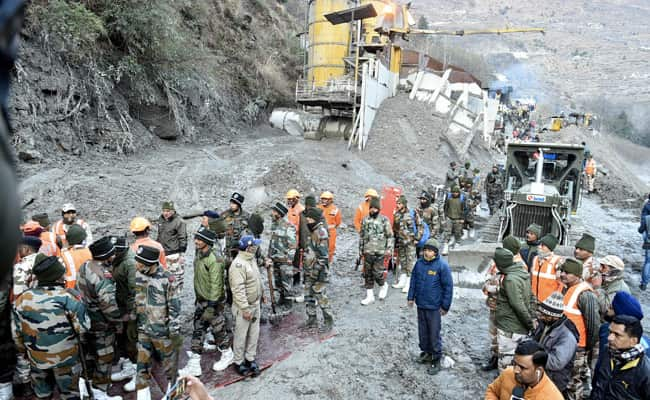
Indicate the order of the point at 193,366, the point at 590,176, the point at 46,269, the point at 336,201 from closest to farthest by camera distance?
the point at 46,269
the point at 193,366
the point at 336,201
the point at 590,176

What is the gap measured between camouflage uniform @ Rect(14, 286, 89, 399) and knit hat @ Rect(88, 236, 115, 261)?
1.69ft

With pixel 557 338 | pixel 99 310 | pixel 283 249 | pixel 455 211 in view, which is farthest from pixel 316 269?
pixel 455 211

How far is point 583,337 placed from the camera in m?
3.96

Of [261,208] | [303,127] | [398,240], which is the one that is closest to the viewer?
[398,240]

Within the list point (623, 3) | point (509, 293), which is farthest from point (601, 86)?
point (509, 293)

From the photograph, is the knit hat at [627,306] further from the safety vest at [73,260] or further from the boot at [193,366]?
the safety vest at [73,260]

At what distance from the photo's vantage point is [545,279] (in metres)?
4.64

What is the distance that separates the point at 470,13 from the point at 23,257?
16289 centimetres

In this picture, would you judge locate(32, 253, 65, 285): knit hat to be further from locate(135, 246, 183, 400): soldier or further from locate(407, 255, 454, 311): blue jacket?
→ locate(407, 255, 454, 311): blue jacket

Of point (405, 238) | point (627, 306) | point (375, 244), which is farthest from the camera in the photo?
point (405, 238)

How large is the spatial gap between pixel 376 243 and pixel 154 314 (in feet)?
12.3

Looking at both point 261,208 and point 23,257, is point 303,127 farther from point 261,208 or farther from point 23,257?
point 23,257

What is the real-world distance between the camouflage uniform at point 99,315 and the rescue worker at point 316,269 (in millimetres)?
2563

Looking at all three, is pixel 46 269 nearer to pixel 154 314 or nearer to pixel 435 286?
pixel 154 314
